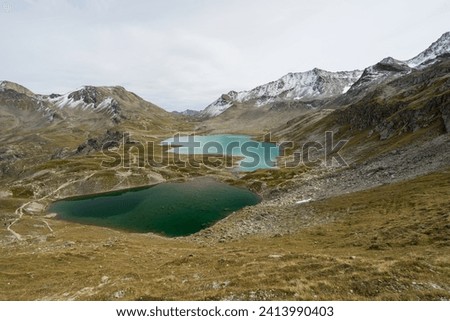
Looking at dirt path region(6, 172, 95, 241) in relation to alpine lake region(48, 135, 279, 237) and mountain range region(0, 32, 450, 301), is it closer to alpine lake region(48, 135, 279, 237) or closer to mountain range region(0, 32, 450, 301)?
mountain range region(0, 32, 450, 301)

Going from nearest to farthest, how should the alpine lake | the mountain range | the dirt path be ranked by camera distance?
1. the mountain range
2. the dirt path
3. the alpine lake

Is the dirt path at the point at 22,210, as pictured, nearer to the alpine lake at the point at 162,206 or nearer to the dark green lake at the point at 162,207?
the alpine lake at the point at 162,206

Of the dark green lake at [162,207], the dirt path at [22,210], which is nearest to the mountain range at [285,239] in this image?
the dirt path at [22,210]

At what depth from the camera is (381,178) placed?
6600 cm

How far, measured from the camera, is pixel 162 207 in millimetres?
90938

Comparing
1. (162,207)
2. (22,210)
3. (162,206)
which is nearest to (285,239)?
(162,207)

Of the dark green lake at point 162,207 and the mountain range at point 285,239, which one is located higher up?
the mountain range at point 285,239

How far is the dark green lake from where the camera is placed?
76438 millimetres

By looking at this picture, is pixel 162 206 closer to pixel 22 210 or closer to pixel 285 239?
pixel 22 210

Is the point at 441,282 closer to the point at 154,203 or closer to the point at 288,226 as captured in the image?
the point at 288,226

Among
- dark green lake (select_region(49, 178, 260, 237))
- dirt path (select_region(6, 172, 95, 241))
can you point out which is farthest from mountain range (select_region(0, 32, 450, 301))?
dark green lake (select_region(49, 178, 260, 237))

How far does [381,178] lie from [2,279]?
227 feet

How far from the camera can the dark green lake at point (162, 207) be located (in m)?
76.4

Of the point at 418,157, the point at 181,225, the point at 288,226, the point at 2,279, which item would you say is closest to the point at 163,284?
the point at 2,279
